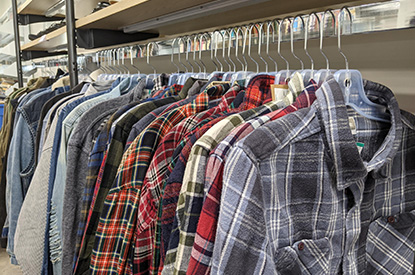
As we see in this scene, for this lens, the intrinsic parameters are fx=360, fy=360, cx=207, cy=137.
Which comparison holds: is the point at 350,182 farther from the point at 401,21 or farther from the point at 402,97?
the point at 402,97

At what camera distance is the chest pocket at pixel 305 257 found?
615 mm

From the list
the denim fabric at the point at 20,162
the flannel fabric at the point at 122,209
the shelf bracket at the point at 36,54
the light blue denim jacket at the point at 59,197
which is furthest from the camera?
the shelf bracket at the point at 36,54

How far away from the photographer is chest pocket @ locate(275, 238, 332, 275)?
62 cm

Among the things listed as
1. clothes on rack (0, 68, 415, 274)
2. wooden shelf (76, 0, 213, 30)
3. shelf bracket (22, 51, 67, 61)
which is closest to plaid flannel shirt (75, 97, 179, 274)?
clothes on rack (0, 68, 415, 274)

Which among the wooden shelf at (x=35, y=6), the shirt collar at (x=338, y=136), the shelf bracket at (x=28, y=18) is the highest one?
the wooden shelf at (x=35, y=6)

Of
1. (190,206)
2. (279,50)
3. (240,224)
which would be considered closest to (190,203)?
(190,206)

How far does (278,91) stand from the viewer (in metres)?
0.79

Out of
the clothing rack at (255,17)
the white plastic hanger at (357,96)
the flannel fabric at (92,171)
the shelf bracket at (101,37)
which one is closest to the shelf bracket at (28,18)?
the clothing rack at (255,17)

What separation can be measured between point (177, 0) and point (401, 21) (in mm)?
703

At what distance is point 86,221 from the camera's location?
0.92 m

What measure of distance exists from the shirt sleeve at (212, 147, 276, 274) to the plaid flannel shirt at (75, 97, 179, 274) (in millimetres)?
394

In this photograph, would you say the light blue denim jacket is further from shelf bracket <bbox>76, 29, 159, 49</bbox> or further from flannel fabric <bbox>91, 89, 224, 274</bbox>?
shelf bracket <bbox>76, 29, 159, 49</bbox>

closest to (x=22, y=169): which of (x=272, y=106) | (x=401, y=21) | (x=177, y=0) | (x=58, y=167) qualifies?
(x=58, y=167)

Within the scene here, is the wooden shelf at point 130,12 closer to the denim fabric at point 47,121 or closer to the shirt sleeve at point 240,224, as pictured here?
A: the denim fabric at point 47,121
